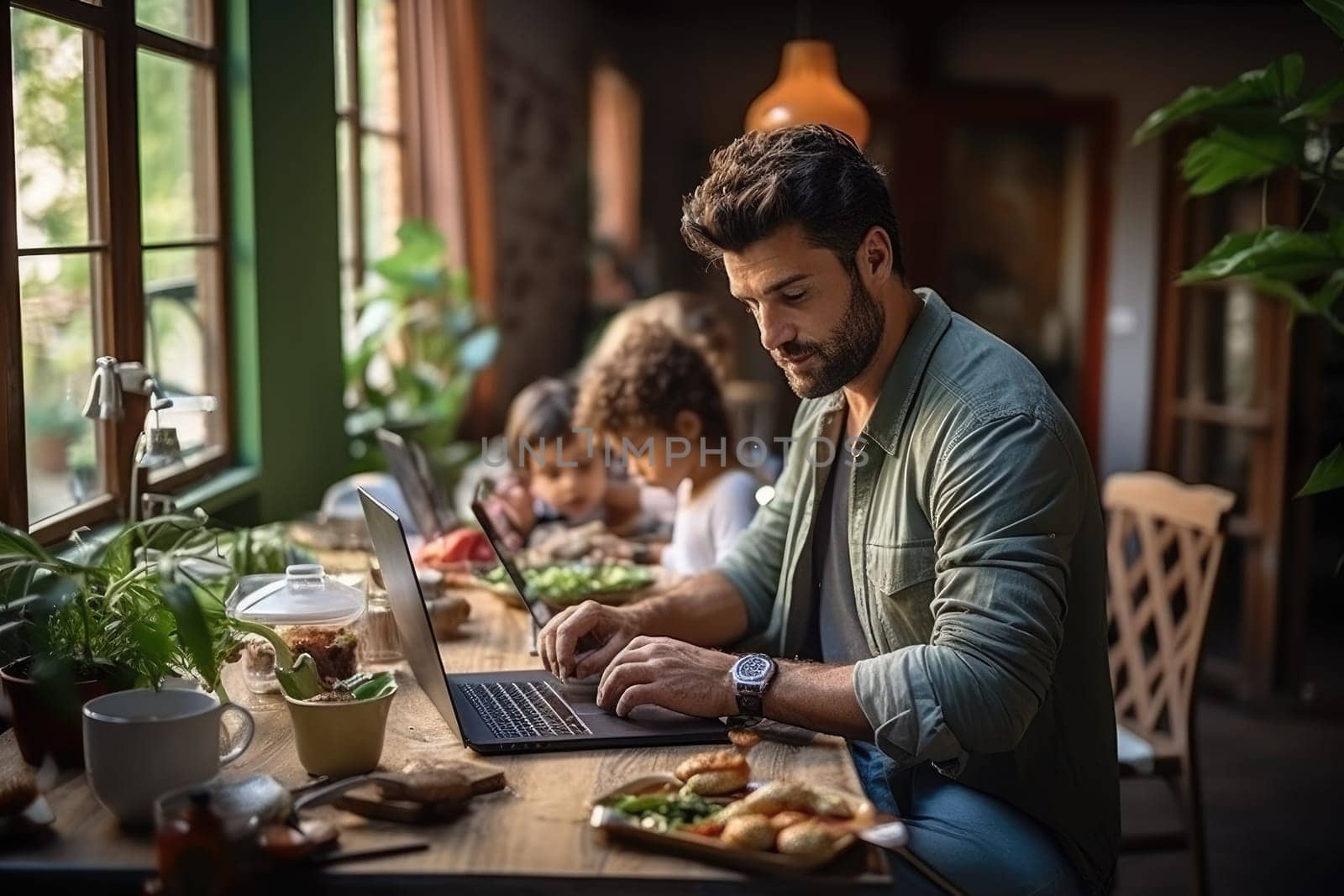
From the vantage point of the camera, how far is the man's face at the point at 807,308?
1960 millimetres

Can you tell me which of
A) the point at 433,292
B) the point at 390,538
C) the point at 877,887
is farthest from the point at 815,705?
the point at 433,292

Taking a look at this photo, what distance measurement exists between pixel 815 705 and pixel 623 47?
710 cm

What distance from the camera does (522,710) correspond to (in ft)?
6.17

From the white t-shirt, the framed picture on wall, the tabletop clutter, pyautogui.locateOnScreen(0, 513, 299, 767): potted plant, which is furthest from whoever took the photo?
the framed picture on wall

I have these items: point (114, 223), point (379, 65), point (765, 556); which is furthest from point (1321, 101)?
point (379, 65)

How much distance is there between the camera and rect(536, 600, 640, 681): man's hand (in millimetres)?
1981

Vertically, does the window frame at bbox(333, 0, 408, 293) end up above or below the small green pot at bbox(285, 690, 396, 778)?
above

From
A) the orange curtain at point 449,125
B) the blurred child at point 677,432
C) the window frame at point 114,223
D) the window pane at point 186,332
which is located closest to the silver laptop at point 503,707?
the window frame at point 114,223

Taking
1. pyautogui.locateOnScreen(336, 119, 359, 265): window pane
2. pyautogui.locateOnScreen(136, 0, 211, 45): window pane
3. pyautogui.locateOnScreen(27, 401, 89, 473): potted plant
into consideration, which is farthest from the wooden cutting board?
pyautogui.locateOnScreen(336, 119, 359, 265): window pane

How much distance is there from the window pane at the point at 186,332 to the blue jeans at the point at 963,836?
1.72 metres

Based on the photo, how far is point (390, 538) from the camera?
5.86ft

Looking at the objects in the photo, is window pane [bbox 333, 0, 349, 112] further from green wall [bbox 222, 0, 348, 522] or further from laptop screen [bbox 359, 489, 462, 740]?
laptop screen [bbox 359, 489, 462, 740]

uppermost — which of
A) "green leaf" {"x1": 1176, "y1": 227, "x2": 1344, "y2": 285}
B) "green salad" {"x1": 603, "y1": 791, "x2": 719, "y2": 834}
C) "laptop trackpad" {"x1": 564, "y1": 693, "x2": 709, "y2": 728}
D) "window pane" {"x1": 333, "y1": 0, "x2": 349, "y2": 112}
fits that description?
"window pane" {"x1": 333, "y1": 0, "x2": 349, "y2": 112}

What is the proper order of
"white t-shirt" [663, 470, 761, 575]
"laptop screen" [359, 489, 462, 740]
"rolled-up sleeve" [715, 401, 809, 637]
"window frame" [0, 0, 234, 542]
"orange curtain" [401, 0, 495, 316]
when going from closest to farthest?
"laptop screen" [359, 489, 462, 740]
"rolled-up sleeve" [715, 401, 809, 637]
"window frame" [0, 0, 234, 542]
"white t-shirt" [663, 470, 761, 575]
"orange curtain" [401, 0, 495, 316]
